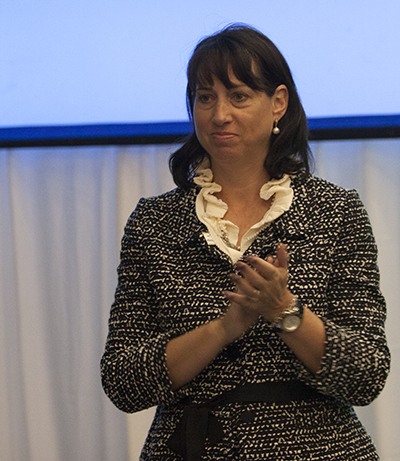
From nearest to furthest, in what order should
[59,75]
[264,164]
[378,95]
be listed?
[264,164] < [378,95] < [59,75]

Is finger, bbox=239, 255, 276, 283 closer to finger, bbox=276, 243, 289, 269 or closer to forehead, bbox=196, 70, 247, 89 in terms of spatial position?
finger, bbox=276, 243, 289, 269

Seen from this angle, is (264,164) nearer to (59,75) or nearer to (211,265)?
(211,265)

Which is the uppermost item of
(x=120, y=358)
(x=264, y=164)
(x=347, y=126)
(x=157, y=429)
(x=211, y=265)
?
(x=347, y=126)

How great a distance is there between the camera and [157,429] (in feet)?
4.39

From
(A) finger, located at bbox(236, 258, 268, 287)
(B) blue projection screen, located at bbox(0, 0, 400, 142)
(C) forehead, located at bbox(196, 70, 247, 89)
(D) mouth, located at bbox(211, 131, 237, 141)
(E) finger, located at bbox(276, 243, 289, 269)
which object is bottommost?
(A) finger, located at bbox(236, 258, 268, 287)

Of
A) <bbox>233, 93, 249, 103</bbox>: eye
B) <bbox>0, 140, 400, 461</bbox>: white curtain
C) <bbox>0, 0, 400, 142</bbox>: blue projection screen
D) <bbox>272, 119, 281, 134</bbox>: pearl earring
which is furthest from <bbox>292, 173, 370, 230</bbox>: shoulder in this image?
<bbox>0, 140, 400, 461</bbox>: white curtain

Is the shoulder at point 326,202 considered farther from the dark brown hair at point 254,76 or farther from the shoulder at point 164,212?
the shoulder at point 164,212

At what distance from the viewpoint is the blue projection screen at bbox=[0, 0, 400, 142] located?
6.81 ft

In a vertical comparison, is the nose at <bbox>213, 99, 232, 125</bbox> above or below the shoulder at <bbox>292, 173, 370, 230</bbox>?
above

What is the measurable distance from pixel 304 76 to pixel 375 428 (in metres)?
1.25

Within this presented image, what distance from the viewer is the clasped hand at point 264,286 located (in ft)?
3.53

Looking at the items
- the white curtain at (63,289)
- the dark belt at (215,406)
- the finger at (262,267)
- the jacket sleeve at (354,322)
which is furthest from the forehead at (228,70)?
the white curtain at (63,289)

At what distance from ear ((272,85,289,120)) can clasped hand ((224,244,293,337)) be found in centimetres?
46

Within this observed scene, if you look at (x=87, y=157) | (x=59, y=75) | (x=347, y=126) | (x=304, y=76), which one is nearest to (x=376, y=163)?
(x=347, y=126)
